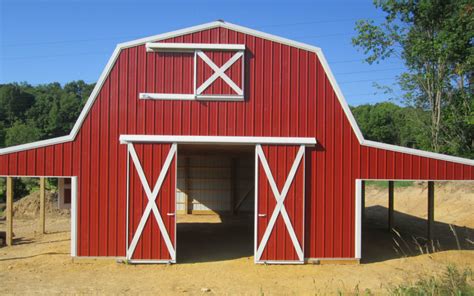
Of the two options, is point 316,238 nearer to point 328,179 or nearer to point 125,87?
point 328,179

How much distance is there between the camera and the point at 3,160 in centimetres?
1139

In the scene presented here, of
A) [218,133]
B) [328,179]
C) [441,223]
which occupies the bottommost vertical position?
[441,223]

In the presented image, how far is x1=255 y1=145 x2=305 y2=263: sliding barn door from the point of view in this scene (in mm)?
11727

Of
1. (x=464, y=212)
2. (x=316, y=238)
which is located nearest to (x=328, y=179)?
(x=316, y=238)

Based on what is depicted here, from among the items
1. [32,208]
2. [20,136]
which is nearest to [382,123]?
[20,136]

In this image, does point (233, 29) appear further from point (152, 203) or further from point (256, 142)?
point (152, 203)

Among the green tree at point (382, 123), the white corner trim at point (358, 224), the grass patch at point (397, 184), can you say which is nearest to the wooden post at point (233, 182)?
the white corner trim at point (358, 224)

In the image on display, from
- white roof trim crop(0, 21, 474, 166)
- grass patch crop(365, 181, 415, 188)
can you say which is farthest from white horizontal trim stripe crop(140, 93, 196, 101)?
grass patch crop(365, 181, 415, 188)

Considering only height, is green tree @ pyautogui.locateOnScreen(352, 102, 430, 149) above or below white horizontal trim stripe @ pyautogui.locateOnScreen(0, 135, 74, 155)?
above

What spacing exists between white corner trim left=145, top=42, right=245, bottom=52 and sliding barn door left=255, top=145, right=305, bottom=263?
269cm

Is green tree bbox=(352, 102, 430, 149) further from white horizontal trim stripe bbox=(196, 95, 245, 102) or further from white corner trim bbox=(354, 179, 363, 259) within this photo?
white horizontal trim stripe bbox=(196, 95, 245, 102)

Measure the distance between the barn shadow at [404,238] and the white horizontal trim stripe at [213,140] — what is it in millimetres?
3492

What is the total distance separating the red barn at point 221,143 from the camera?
11562mm

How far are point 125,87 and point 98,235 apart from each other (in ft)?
12.7
